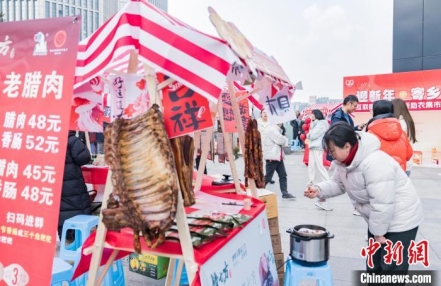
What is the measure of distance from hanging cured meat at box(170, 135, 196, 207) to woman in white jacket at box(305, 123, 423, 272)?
950 millimetres

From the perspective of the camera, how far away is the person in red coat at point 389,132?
4.29 meters

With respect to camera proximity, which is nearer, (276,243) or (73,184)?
(276,243)

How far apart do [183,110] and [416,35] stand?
16048 millimetres

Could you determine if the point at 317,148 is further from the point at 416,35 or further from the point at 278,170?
the point at 416,35

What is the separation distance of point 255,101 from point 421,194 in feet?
19.6

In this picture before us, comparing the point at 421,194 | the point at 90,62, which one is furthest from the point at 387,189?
the point at 421,194

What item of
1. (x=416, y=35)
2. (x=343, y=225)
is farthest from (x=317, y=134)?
(x=416, y=35)

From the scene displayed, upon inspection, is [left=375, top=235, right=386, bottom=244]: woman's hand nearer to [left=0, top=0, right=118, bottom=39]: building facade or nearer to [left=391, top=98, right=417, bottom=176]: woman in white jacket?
[left=391, top=98, right=417, bottom=176]: woman in white jacket

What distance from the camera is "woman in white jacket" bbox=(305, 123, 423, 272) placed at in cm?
252

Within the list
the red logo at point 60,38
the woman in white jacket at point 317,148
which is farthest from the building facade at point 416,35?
the red logo at point 60,38

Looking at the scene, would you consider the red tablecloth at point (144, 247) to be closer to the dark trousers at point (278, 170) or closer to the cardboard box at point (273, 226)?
the cardboard box at point (273, 226)

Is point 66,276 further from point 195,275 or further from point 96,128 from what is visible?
point 96,128

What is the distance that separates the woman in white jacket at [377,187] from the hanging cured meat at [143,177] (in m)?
1.25

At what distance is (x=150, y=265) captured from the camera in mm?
3848
